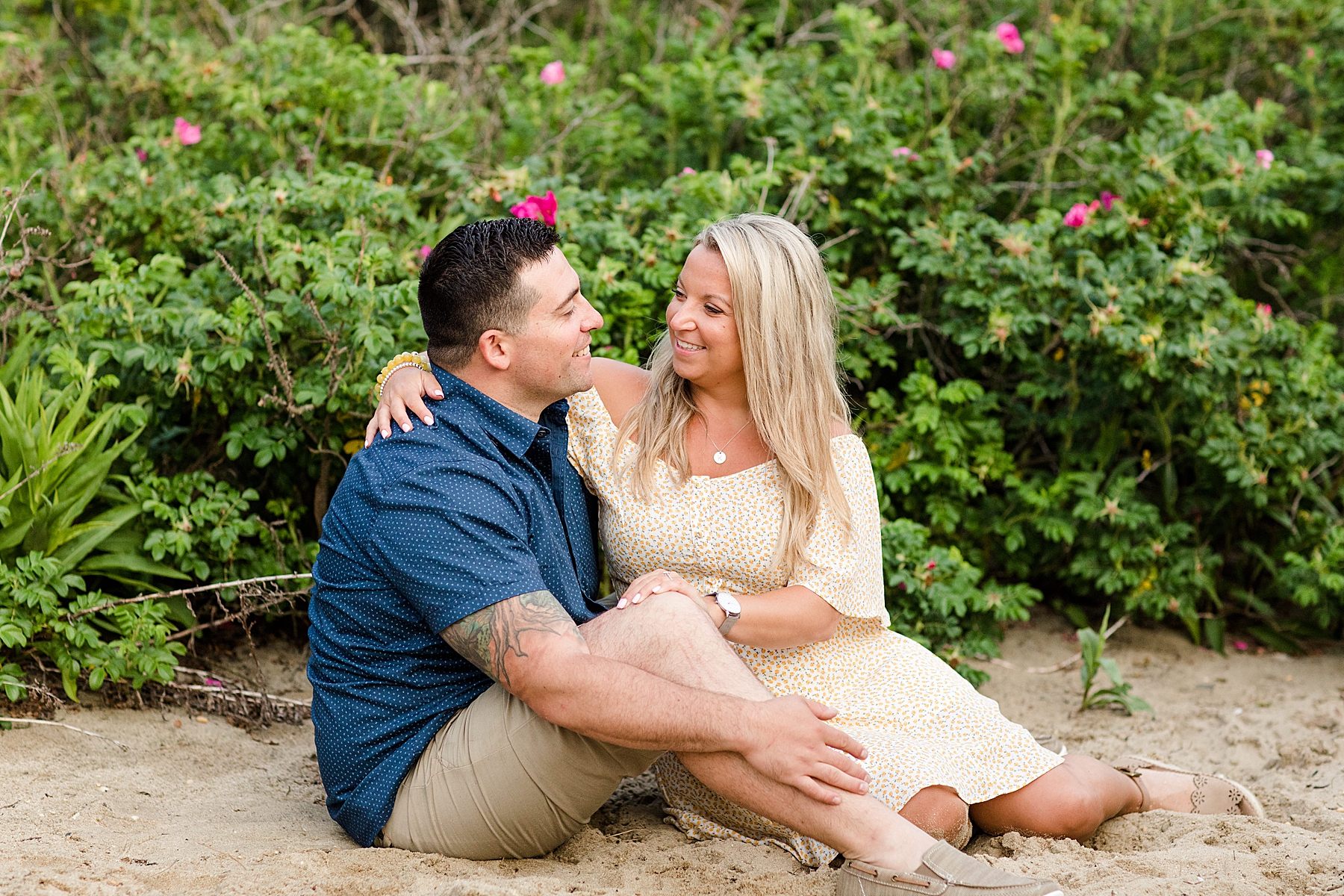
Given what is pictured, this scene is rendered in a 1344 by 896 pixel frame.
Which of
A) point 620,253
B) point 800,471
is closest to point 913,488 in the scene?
point 620,253

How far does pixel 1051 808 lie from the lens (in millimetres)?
3041

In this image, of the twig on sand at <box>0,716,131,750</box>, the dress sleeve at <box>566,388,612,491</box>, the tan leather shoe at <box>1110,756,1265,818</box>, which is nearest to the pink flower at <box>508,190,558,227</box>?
the dress sleeve at <box>566,388,612,491</box>

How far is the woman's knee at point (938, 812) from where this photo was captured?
9.41ft

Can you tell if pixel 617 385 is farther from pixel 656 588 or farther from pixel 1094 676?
pixel 1094 676

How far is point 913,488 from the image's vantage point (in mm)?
4730

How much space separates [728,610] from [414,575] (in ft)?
2.53

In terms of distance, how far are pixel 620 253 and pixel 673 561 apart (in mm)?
1625

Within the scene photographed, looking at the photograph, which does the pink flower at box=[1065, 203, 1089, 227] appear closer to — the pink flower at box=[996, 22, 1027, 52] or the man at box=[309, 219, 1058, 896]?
the pink flower at box=[996, 22, 1027, 52]

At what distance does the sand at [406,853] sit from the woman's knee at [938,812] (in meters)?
0.13

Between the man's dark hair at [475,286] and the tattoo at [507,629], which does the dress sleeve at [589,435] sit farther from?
the tattoo at [507,629]

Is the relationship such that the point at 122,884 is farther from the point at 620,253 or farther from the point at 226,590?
the point at 620,253

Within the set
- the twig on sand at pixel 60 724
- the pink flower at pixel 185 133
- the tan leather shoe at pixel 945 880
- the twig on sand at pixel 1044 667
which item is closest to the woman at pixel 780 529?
the tan leather shoe at pixel 945 880

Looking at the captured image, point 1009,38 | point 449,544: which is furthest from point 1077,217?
point 449,544

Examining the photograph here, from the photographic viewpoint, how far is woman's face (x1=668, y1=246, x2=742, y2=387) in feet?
10.1
